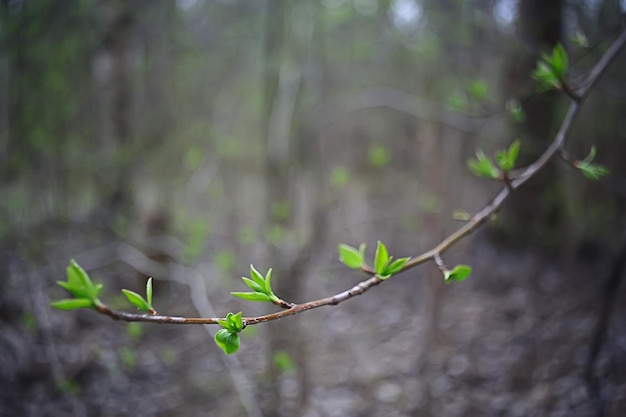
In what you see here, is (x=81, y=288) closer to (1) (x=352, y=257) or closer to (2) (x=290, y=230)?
(1) (x=352, y=257)

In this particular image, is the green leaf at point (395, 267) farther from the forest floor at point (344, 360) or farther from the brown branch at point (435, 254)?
the forest floor at point (344, 360)

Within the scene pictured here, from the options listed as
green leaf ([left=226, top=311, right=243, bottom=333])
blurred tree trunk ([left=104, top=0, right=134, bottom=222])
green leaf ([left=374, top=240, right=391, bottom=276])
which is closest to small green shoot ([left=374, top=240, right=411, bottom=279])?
green leaf ([left=374, top=240, right=391, bottom=276])

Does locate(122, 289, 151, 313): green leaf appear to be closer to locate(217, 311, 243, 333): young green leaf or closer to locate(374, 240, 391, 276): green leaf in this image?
locate(217, 311, 243, 333): young green leaf

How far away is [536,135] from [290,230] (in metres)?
3.89

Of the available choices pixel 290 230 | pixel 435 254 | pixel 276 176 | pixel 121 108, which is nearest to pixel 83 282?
pixel 435 254

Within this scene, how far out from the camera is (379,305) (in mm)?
5863

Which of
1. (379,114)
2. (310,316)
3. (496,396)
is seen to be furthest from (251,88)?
(496,396)

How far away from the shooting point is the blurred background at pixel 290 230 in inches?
116

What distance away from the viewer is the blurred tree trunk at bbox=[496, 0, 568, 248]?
5.12 metres

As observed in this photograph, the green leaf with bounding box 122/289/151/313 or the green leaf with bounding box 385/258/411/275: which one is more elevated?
the green leaf with bounding box 385/258/411/275

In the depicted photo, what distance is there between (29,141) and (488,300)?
A: 5.13 metres

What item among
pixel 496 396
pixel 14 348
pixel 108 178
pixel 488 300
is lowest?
pixel 496 396

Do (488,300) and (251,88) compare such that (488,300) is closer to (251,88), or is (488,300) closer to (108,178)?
(108,178)

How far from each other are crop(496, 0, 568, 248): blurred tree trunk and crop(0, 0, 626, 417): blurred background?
0.09 feet
